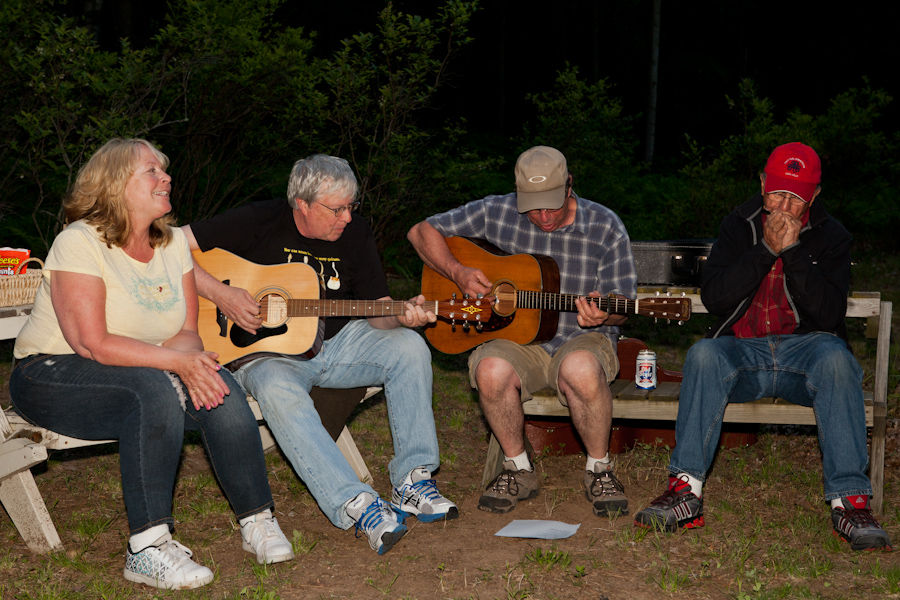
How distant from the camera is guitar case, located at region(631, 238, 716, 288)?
4781 millimetres

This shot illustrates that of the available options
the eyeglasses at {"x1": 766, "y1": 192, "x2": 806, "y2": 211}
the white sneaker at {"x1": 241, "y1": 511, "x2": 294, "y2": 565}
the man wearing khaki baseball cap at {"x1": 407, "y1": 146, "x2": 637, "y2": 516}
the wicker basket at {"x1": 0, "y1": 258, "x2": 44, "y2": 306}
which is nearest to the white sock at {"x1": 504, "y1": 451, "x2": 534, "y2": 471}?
the man wearing khaki baseball cap at {"x1": 407, "y1": 146, "x2": 637, "y2": 516}

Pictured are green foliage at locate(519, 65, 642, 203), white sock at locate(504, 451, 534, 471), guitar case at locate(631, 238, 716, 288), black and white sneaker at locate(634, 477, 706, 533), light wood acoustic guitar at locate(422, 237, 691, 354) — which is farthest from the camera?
green foliage at locate(519, 65, 642, 203)

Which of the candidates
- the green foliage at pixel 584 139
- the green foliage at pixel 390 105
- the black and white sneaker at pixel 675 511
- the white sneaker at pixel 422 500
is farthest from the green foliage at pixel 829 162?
the white sneaker at pixel 422 500

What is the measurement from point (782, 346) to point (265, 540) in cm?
224

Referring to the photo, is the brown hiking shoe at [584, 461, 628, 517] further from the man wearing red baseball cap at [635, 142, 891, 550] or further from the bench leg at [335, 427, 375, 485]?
the bench leg at [335, 427, 375, 485]

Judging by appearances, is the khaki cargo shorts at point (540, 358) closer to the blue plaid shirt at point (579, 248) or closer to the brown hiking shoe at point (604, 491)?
the blue plaid shirt at point (579, 248)

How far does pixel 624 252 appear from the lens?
3979 millimetres

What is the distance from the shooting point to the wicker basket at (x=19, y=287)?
3.52 m

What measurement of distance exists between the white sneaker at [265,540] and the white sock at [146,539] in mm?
338

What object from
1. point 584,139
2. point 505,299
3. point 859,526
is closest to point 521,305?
point 505,299

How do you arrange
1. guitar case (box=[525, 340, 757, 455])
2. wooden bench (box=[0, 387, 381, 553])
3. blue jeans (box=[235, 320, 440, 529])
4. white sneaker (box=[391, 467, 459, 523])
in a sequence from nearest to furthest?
wooden bench (box=[0, 387, 381, 553])
blue jeans (box=[235, 320, 440, 529])
white sneaker (box=[391, 467, 459, 523])
guitar case (box=[525, 340, 757, 455])

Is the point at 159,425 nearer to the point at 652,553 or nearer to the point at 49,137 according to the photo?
the point at 652,553

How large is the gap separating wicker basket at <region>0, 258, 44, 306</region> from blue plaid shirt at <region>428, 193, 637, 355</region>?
2056mm

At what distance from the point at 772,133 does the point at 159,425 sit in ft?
28.6
